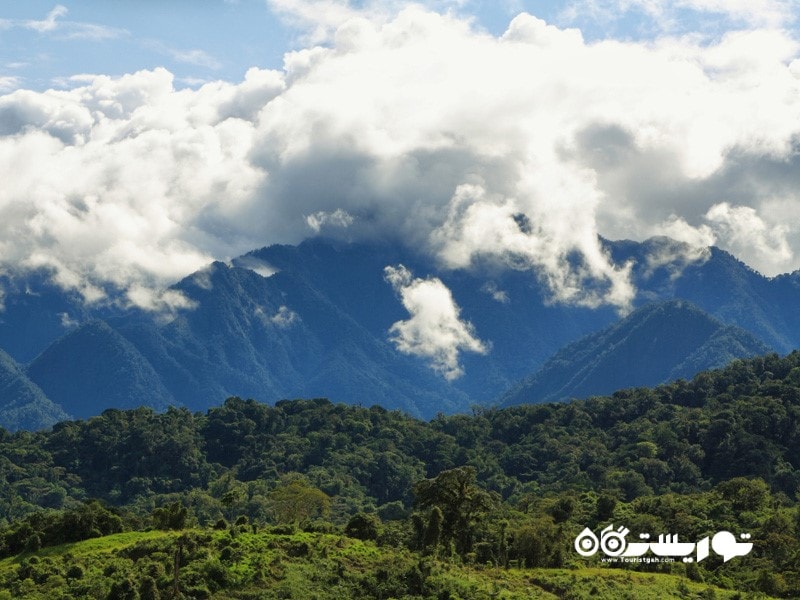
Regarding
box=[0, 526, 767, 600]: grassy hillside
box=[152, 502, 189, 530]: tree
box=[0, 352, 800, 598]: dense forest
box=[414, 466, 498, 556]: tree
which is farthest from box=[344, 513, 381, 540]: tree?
box=[152, 502, 189, 530]: tree

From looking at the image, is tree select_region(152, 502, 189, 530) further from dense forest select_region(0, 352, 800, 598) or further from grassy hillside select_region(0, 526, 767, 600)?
grassy hillside select_region(0, 526, 767, 600)

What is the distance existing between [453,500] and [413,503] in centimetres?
589

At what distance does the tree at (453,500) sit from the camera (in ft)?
284

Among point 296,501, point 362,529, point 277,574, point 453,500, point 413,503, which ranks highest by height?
point 296,501

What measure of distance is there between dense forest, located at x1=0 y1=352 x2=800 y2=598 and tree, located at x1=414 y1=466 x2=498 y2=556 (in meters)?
0.13

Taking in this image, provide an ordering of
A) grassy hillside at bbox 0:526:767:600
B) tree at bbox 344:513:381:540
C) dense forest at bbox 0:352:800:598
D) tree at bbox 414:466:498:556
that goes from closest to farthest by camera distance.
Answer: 1. grassy hillside at bbox 0:526:767:600
2. dense forest at bbox 0:352:800:598
3. tree at bbox 414:466:498:556
4. tree at bbox 344:513:381:540

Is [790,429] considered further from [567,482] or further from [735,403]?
[567,482]

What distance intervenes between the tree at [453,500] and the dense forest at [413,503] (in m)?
0.13

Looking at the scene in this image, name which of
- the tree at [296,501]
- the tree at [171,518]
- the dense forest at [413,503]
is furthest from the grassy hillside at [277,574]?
the tree at [296,501]

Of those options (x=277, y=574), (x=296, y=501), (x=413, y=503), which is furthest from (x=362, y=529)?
(x=296, y=501)

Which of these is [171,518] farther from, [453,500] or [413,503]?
[453,500]

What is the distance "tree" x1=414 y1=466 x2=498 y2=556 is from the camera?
8669cm

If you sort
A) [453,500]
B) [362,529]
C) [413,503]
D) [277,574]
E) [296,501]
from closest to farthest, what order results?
[277,574] < [453,500] < [362,529] < [413,503] < [296,501]

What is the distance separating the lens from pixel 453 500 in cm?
8675
